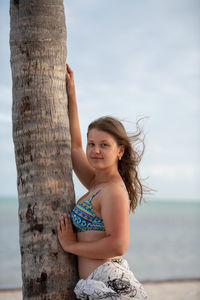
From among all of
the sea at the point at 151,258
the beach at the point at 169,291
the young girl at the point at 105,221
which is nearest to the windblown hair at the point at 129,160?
the young girl at the point at 105,221

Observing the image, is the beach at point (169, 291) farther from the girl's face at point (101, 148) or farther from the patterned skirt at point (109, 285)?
the girl's face at point (101, 148)

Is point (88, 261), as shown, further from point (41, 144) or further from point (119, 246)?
point (41, 144)

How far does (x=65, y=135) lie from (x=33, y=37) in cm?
88

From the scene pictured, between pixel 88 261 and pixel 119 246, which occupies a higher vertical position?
pixel 119 246

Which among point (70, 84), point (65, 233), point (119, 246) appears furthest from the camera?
point (70, 84)

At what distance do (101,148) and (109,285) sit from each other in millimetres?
1105

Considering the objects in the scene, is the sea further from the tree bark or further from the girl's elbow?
the girl's elbow

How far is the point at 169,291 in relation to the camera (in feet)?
29.4

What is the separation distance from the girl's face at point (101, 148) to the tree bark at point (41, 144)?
21cm

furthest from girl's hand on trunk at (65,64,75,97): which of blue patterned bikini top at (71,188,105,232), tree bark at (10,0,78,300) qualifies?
blue patterned bikini top at (71,188,105,232)

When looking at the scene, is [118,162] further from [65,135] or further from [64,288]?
[64,288]

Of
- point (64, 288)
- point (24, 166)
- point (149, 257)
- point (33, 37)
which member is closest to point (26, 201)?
point (24, 166)

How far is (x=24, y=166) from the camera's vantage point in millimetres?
3027

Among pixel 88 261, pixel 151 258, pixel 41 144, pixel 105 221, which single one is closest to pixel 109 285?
pixel 88 261
